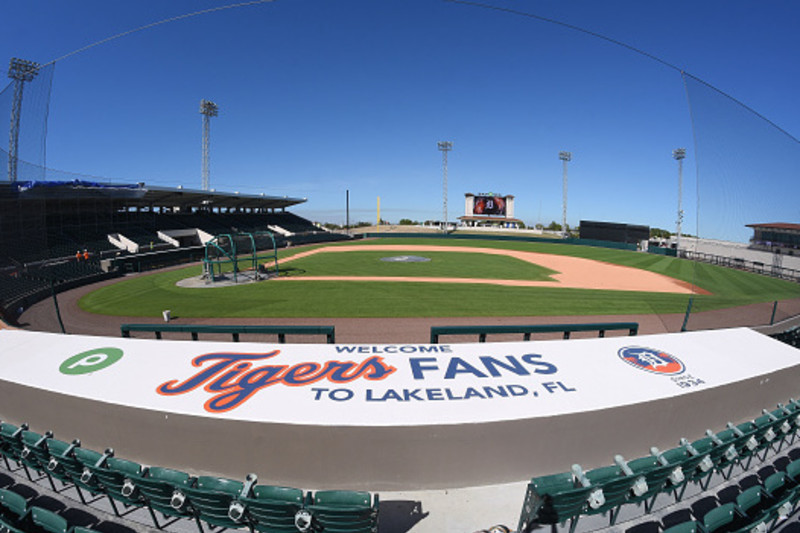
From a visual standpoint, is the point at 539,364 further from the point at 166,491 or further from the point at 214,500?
the point at 166,491

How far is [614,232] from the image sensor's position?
53469mm

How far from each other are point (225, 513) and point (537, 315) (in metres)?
14.5

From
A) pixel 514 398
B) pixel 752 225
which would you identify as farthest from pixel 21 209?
pixel 752 225

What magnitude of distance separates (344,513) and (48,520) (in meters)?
3.27

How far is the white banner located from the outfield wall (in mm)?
29

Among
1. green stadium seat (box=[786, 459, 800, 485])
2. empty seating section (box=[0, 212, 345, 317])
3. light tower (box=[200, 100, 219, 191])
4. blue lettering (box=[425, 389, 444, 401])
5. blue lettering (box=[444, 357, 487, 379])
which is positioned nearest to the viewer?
green stadium seat (box=[786, 459, 800, 485])

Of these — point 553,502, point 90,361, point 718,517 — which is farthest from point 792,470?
point 90,361

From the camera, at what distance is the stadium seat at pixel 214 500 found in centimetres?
368

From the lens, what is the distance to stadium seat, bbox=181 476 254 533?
145 inches

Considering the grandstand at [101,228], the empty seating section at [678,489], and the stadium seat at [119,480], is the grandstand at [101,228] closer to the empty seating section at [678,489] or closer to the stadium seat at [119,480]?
the stadium seat at [119,480]

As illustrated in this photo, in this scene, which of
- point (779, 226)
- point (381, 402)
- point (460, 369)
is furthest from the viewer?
point (779, 226)

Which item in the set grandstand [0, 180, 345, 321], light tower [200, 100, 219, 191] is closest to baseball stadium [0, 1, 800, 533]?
grandstand [0, 180, 345, 321]

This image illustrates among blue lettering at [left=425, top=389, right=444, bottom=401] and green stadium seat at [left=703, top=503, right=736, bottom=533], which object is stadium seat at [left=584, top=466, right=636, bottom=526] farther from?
blue lettering at [left=425, top=389, right=444, bottom=401]

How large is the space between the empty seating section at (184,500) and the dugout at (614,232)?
60827 mm
